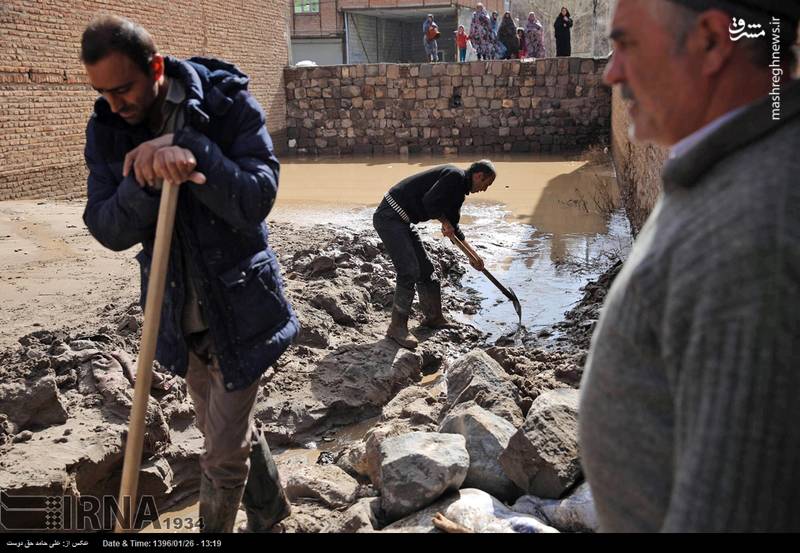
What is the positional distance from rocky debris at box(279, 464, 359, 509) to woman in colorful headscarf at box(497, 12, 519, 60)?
18.9 m

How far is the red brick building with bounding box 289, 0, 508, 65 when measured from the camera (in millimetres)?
29469

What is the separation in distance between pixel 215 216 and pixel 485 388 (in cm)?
219

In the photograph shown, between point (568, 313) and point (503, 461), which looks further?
point (568, 313)

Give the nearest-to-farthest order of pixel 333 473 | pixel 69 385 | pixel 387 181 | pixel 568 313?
1. pixel 333 473
2. pixel 69 385
3. pixel 568 313
4. pixel 387 181

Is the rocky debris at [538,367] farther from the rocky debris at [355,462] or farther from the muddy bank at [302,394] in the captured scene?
the rocky debris at [355,462]

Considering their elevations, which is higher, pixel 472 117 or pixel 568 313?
pixel 472 117

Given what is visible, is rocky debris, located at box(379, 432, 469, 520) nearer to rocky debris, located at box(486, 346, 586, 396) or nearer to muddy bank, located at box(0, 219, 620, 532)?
muddy bank, located at box(0, 219, 620, 532)

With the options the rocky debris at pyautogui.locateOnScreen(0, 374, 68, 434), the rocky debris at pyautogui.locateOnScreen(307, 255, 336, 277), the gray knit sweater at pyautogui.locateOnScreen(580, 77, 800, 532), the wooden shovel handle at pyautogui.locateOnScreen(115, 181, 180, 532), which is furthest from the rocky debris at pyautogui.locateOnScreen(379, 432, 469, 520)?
the rocky debris at pyautogui.locateOnScreen(307, 255, 336, 277)

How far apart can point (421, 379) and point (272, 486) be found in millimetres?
2833

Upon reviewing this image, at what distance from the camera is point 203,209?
97.7 inches

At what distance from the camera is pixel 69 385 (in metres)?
4.21

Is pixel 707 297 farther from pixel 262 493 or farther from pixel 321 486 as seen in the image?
pixel 321 486

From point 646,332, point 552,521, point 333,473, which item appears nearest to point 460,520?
point 552,521

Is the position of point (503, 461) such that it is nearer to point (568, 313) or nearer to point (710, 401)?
point (710, 401)
